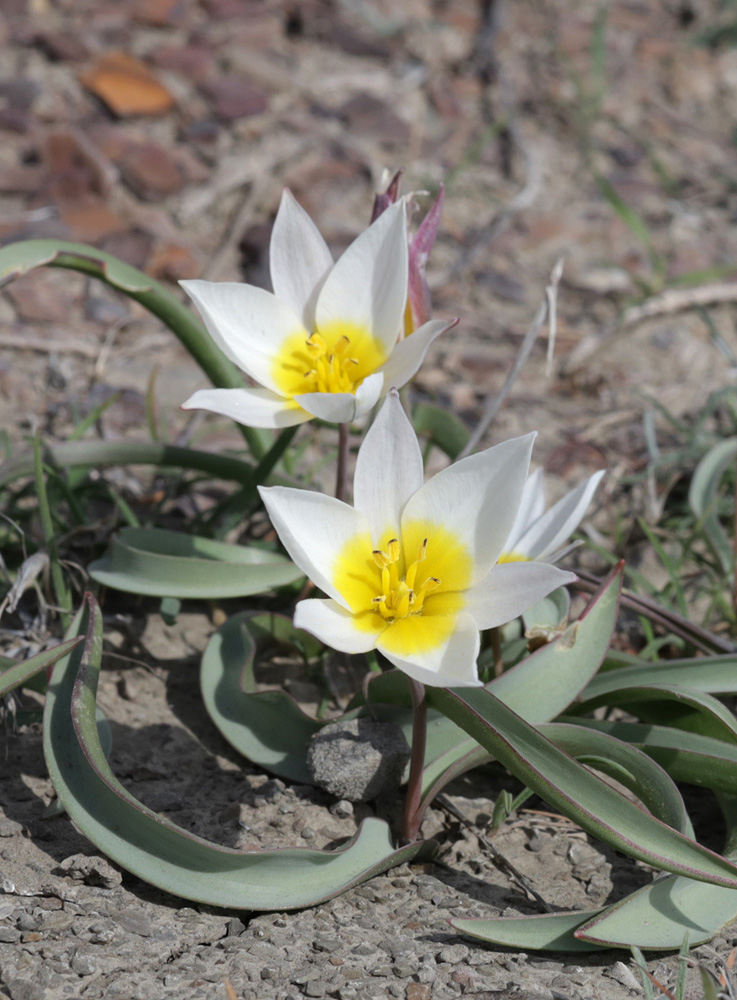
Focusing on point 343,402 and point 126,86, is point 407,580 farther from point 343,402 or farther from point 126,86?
point 126,86

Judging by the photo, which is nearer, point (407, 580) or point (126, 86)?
point (407, 580)

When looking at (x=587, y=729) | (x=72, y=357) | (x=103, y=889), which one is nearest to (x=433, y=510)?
(x=587, y=729)

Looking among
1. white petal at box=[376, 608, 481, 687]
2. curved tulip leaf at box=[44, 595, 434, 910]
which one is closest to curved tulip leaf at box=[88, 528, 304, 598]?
curved tulip leaf at box=[44, 595, 434, 910]

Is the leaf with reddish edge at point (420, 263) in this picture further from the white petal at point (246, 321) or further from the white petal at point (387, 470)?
the white petal at point (387, 470)

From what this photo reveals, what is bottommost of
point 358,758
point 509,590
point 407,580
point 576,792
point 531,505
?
point 358,758

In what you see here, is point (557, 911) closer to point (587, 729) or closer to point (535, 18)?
point (587, 729)

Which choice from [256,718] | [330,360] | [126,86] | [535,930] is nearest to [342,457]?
[330,360]
